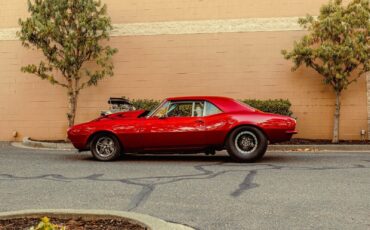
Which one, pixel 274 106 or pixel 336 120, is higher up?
pixel 274 106

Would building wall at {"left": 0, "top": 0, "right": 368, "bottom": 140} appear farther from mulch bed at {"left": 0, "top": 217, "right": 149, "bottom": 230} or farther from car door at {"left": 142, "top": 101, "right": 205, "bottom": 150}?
mulch bed at {"left": 0, "top": 217, "right": 149, "bottom": 230}

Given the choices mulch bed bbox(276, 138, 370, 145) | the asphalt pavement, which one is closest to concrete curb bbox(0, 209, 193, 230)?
the asphalt pavement

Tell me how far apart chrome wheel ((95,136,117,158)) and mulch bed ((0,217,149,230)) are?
5.58m

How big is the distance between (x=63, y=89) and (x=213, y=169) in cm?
932

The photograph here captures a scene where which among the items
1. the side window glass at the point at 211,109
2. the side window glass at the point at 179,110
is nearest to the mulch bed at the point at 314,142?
the side window glass at the point at 211,109

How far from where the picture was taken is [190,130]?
33.0 ft

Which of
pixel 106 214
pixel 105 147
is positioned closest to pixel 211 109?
pixel 105 147

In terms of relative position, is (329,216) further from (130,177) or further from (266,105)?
(266,105)

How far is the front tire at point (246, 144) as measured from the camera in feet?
32.3

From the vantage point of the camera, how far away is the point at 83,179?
801 cm

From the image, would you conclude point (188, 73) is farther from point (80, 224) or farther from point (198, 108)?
point (80, 224)

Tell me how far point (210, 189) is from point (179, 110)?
3.48 meters

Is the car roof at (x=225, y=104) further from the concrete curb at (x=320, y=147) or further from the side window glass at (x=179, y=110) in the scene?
the concrete curb at (x=320, y=147)

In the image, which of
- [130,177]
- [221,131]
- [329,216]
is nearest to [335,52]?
[221,131]
